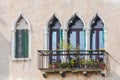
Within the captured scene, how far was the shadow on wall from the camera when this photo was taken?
3866 cm

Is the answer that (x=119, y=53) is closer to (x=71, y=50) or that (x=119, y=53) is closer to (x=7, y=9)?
(x=71, y=50)

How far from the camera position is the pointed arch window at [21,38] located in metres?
38.6

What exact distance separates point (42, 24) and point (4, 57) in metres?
2.21

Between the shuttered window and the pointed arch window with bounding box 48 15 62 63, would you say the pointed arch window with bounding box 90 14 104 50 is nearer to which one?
the pointed arch window with bounding box 48 15 62 63

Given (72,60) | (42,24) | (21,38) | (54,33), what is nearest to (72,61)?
(72,60)

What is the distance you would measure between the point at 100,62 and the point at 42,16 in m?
3.32

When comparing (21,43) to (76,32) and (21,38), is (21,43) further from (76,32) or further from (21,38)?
(76,32)

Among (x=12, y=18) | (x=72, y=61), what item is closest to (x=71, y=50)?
(x=72, y=61)

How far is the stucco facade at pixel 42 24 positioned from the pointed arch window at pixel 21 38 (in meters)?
0.17

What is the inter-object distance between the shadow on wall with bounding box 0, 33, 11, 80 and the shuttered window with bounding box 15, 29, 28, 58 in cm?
41

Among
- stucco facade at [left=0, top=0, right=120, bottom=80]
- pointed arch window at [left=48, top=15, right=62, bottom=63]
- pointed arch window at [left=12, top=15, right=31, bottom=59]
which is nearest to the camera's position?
stucco facade at [left=0, top=0, right=120, bottom=80]

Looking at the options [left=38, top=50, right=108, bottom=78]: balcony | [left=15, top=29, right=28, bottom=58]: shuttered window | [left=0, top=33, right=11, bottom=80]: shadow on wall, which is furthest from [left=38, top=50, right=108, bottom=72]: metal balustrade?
[left=0, top=33, right=11, bottom=80]: shadow on wall

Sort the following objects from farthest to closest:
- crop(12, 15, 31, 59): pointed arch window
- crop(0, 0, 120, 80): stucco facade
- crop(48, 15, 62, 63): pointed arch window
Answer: crop(12, 15, 31, 59): pointed arch window < crop(48, 15, 62, 63): pointed arch window < crop(0, 0, 120, 80): stucco facade

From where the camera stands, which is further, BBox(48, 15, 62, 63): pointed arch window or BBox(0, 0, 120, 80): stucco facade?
BBox(48, 15, 62, 63): pointed arch window
